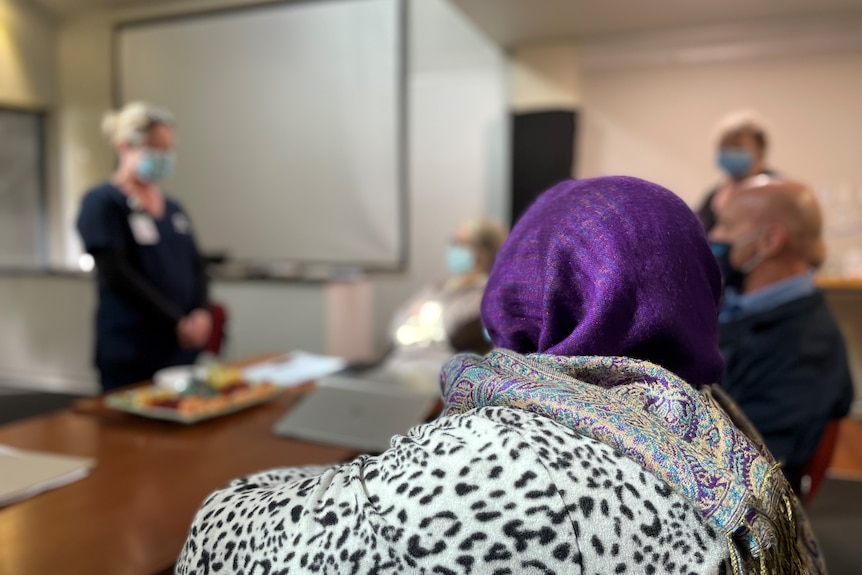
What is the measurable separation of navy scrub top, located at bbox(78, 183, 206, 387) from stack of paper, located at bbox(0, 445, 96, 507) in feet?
3.20

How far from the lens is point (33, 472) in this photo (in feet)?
3.85

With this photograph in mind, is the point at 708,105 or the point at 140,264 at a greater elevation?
the point at 708,105

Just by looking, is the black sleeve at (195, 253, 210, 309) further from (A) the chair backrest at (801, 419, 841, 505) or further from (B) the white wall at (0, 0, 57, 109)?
(B) the white wall at (0, 0, 57, 109)

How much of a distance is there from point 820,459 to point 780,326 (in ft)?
0.99

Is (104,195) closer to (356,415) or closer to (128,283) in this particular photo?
(128,283)

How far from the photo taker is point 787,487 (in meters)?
0.67

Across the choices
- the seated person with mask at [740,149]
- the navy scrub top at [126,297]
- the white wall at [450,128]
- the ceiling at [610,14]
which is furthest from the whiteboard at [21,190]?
the seated person with mask at [740,149]

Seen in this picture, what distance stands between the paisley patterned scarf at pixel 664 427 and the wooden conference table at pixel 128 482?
1.95ft

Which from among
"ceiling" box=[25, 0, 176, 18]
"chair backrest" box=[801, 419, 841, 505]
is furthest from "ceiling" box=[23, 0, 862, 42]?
"ceiling" box=[25, 0, 176, 18]

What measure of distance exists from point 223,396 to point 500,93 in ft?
10.8

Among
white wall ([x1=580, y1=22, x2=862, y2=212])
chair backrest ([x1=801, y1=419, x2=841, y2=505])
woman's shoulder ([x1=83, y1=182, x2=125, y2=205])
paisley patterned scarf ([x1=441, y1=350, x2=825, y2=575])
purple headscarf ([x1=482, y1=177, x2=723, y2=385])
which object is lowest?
chair backrest ([x1=801, y1=419, x2=841, y2=505])

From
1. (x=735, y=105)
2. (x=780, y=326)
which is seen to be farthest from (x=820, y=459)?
(x=735, y=105)

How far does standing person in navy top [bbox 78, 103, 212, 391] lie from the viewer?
2188mm

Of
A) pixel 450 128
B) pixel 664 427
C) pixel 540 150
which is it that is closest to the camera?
pixel 664 427
